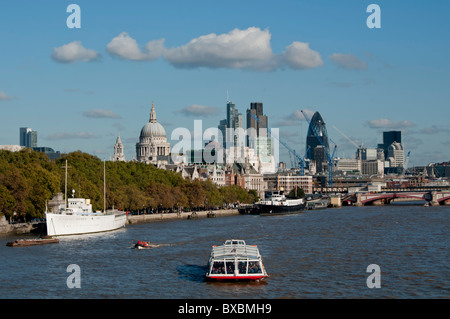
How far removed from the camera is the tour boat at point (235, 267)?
150 feet

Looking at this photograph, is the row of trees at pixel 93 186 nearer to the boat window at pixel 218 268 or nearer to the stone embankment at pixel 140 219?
the stone embankment at pixel 140 219

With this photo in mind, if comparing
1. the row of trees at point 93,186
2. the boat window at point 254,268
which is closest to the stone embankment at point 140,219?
the row of trees at point 93,186

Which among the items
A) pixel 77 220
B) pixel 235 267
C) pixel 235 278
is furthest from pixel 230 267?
pixel 77 220

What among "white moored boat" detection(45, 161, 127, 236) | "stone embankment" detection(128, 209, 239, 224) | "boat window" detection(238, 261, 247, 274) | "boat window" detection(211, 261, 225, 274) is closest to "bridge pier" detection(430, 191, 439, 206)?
"stone embankment" detection(128, 209, 239, 224)

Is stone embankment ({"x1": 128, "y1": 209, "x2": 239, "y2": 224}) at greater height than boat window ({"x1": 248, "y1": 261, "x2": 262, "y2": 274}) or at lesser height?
greater

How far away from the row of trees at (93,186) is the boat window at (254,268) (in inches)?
1991

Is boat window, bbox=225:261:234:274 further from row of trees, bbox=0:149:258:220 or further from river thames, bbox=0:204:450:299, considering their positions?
row of trees, bbox=0:149:258:220

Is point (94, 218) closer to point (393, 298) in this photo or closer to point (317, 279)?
point (317, 279)

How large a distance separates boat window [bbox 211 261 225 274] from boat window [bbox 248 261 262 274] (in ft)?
5.91

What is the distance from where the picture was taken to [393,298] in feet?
133

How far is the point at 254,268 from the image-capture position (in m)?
46.3

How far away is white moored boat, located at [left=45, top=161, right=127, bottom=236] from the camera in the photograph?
8039 centimetres
